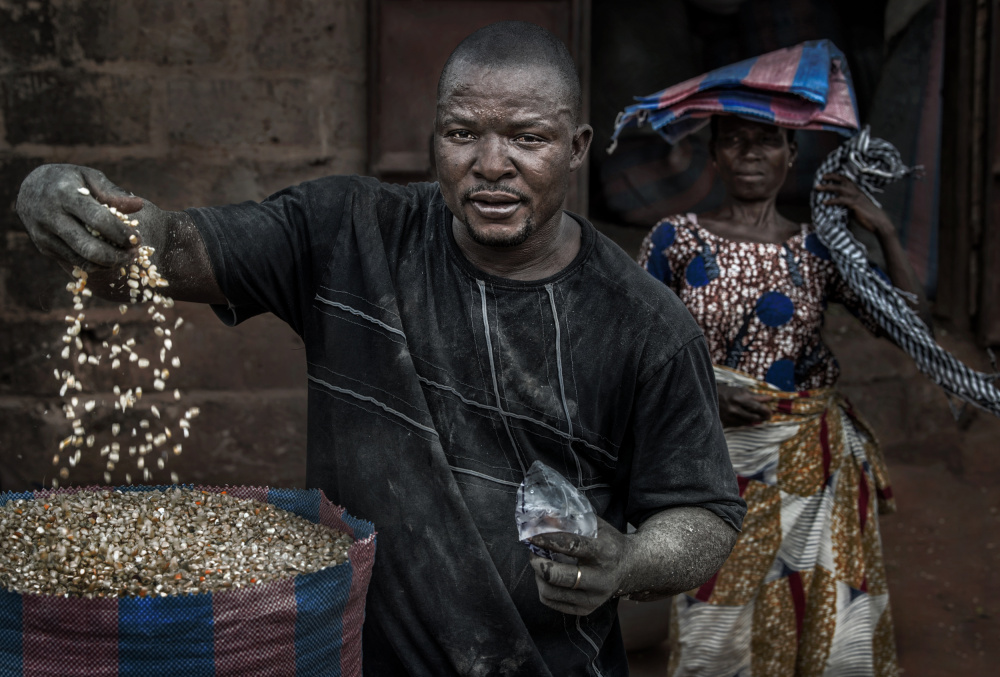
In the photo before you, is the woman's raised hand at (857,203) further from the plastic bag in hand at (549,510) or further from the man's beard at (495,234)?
the plastic bag in hand at (549,510)

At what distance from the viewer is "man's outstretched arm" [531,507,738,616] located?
5.00ft

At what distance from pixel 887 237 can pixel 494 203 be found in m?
2.17

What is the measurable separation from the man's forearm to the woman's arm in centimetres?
201

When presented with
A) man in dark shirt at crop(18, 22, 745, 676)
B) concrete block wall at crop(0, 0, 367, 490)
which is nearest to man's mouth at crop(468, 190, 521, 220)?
man in dark shirt at crop(18, 22, 745, 676)

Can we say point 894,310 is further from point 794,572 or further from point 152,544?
point 152,544

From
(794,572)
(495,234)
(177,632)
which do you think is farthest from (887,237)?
(177,632)

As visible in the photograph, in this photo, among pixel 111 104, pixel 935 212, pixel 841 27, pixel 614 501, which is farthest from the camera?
pixel 841 27

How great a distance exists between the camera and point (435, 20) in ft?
13.9

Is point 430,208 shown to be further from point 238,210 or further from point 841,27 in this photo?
point 841,27

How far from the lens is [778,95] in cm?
352

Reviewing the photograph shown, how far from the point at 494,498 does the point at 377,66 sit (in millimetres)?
2763

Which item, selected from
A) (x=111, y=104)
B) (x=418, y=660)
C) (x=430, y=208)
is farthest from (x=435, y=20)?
(x=418, y=660)

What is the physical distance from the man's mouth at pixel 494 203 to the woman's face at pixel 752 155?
1985 millimetres

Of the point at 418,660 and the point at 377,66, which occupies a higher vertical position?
the point at 377,66
